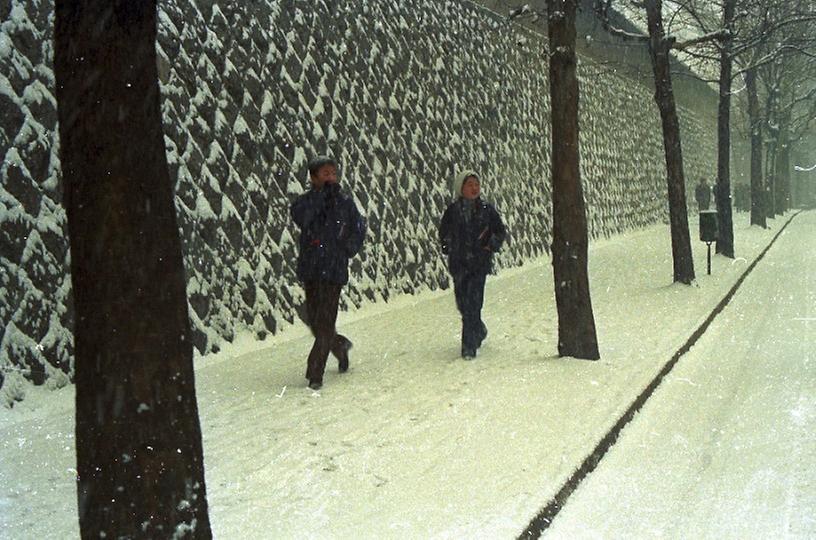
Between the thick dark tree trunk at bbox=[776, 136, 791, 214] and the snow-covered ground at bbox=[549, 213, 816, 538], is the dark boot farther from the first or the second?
the thick dark tree trunk at bbox=[776, 136, 791, 214]

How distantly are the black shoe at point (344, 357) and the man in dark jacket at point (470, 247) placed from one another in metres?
1.19

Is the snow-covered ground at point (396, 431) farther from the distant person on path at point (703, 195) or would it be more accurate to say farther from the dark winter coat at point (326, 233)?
the distant person on path at point (703, 195)

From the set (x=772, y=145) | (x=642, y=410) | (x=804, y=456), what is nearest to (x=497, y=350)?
(x=642, y=410)

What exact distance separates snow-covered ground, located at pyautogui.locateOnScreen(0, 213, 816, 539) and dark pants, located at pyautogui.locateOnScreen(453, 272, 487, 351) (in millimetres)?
215

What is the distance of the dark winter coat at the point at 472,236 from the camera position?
8.44 metres

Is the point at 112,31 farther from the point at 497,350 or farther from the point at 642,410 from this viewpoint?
the point at 497,350

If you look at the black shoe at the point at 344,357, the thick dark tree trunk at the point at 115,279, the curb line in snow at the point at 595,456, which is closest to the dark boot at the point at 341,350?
the black shoe at the point at 344,357

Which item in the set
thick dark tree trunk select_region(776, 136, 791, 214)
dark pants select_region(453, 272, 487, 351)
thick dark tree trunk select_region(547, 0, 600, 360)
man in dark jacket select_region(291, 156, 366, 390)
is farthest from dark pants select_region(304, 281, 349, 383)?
thick dark tree trunk select_region(776, 136, 791, 214)

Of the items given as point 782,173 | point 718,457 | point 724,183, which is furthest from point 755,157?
point 718,457

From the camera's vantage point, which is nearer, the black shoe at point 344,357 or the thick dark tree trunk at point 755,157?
the black shoe at point 344,357

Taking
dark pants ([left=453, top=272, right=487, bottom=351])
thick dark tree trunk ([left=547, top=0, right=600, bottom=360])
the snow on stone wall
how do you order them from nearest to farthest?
the snow on stone wall < thick dark tree trunk ([left=547, top=0, right=600, bottom=360]) < dark pants ([left=453, top=272, right=487, bottom=351])

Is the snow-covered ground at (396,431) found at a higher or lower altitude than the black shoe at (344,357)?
lower

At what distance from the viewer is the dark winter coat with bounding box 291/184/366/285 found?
7312mm

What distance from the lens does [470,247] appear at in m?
8.42
